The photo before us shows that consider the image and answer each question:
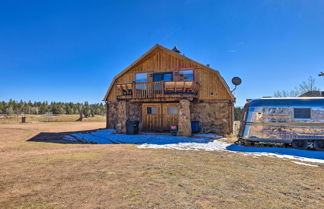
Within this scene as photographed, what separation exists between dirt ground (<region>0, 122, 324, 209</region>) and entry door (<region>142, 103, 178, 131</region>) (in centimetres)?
945

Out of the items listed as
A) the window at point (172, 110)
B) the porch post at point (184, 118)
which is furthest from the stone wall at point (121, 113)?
the porch post at point (184, 118)

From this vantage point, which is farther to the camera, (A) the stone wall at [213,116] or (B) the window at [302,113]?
(A) the stone wall at [213,116]

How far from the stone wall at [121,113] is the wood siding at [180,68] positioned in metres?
2.03

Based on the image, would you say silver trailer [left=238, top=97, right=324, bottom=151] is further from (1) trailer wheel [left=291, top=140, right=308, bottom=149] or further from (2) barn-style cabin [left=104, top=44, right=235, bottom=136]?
(2) barn-style cabin [left=104, top=44, right=235, bottom=136]

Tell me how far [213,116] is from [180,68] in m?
5.23

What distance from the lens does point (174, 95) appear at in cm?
1448

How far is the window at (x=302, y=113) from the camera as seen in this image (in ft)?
33.8

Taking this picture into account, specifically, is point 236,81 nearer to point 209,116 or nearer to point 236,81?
point 236,81

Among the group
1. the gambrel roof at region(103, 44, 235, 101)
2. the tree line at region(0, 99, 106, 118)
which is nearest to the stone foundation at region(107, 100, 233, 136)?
the gambrel roof at region(103, 44, 235, 101)

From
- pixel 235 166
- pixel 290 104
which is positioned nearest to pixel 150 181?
pixel 235 166

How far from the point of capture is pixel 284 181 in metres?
5.32

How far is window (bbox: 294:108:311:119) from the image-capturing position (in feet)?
33.8

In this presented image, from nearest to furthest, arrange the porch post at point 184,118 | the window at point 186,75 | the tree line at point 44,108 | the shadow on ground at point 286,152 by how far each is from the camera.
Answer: the shadow on ground at point 286,152
the porch post at point 184,118
the window at point 186,75
the tree line at point 44,108

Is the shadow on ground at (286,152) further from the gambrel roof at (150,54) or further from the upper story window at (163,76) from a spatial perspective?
the upper story window at (163,76)
